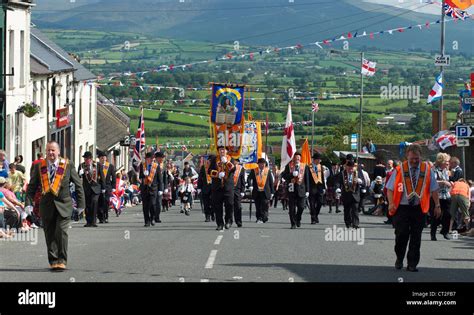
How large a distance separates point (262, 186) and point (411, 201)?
41.7ft

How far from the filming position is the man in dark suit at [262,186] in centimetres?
2827

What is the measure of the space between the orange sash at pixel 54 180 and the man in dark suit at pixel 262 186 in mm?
12161

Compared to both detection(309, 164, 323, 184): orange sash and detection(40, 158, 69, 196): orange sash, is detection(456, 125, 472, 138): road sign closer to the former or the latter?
detection(309, 164, 323, 184): orange sash

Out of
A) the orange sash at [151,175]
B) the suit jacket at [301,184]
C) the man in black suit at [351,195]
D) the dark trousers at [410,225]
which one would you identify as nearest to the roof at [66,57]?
the orange sash at [151,175]

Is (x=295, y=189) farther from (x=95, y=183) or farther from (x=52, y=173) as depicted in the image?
(x=52, y=173)

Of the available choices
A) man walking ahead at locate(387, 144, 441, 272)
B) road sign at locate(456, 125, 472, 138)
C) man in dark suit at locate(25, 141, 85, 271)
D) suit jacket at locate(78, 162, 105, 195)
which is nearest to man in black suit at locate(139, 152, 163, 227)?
suit jacket at locate(78, 162, 105, 195)

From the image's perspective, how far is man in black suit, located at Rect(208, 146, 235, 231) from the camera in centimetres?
2542

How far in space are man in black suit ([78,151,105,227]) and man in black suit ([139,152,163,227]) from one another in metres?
1.08

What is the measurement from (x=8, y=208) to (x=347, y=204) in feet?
26.3

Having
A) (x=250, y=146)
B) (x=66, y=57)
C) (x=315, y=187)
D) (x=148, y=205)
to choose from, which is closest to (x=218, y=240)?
(x=148, y=205)

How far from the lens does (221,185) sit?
25.6 meters
